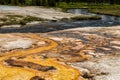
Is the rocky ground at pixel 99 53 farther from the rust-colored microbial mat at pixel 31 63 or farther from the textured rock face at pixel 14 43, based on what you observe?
the textured rock face at pixel 14 43

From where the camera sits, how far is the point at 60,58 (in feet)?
91.9

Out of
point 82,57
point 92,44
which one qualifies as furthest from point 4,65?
point 92,44

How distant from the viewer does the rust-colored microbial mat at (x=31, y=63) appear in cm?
2247

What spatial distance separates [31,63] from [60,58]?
3266 millimetres

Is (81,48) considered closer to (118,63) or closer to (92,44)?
(92,44)

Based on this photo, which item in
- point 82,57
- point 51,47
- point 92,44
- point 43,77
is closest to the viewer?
point 43,77

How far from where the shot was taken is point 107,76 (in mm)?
22547

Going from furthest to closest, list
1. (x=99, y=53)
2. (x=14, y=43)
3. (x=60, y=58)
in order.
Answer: (x=14, y=43) → (x=99, y=53) → (x=60, y=58)

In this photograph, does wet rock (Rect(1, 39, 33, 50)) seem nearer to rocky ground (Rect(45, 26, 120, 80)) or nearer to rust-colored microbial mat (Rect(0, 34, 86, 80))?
rust-colored microbial mat (Rect(0, 34, 86, 80))

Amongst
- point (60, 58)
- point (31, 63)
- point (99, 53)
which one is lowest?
point (99, 53)

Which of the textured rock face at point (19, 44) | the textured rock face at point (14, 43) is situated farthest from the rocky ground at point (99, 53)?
the textured rock face at point (14, 43)

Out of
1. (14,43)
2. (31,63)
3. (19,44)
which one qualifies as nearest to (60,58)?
(31,63)

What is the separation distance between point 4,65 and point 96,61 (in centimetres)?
831

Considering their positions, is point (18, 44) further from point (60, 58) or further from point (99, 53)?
point (99, 53)
